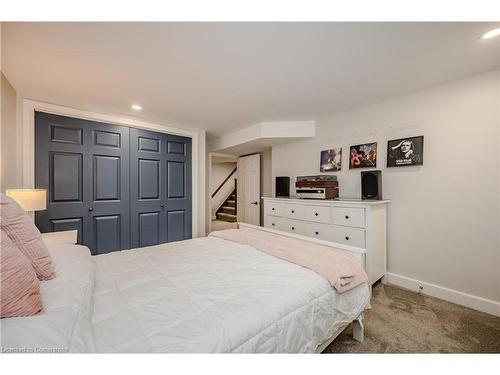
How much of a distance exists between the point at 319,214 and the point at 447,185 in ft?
4.28

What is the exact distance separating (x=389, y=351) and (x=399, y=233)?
1.43 metres

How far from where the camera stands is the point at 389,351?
54.9 inches

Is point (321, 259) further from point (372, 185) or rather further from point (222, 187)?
point (222, 187)

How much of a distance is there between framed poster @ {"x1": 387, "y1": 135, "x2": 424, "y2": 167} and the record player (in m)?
0.68

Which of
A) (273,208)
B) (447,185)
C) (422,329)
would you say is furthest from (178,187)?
(447,185)

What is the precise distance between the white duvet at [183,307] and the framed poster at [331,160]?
6.39 ft

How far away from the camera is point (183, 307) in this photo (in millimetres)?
909

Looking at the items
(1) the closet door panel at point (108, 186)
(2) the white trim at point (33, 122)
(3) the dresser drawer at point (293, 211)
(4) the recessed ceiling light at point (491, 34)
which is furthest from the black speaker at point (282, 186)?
(4) the recessed ceiling light at point (491, 34)

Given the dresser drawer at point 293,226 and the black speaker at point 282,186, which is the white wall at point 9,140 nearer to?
the dresser drawer at point 293,226

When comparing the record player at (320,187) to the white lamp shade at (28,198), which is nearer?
the white lamp shade at (28,198)

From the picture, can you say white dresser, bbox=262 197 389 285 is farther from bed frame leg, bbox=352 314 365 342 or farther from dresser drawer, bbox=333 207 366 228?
bed frame leg, bbox=352 314 365 342

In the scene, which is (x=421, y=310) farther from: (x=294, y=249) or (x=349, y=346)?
(x=294, y=249)

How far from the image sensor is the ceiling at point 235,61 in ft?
4.43
